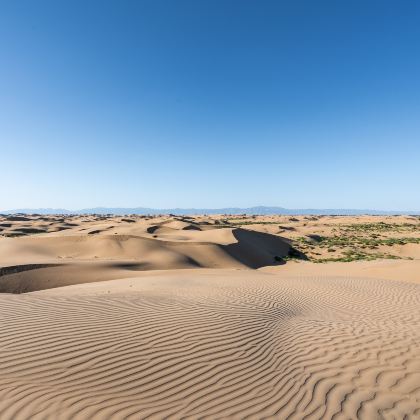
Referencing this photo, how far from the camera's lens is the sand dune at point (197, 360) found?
13.3 feet

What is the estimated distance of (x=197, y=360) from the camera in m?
5.16

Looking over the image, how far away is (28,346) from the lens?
5.14 m

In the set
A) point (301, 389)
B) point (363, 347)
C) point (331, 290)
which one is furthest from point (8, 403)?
point (331, 290)

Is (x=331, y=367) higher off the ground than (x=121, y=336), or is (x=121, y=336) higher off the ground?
(x=121, y=336)

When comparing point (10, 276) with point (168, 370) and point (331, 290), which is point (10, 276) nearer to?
point (168, 370)

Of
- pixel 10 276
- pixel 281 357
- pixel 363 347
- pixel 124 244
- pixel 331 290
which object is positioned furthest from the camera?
pixel 124 244

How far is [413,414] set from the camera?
429 cm

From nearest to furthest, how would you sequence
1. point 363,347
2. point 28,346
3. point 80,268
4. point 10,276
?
point 28,346
point 363,347
point 10,276
point 80,268

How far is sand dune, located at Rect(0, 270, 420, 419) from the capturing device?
160 inches

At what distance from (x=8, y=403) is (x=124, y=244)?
20.7 metres

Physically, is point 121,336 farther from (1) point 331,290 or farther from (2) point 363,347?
(1) point 331,290

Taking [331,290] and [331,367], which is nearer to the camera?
[331,367]

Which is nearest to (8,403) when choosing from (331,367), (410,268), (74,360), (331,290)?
(74,360)

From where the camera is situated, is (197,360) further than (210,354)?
Answer: No
